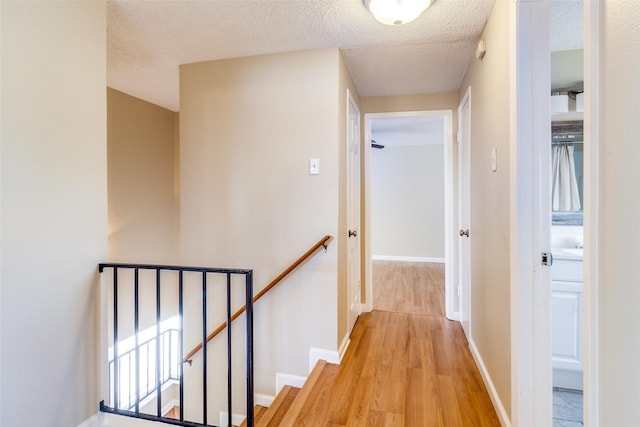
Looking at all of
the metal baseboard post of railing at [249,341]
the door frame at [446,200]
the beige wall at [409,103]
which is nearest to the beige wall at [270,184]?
the metal baseboard post of railing at [249,341]

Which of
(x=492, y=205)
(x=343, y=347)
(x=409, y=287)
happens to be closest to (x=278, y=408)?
(x=343, y=347)

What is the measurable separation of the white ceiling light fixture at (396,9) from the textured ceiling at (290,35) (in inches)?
3.8

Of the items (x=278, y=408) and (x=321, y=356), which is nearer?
(x=278, y=408)

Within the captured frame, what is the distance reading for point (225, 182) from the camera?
7.75ft

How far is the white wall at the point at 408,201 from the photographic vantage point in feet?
19.5

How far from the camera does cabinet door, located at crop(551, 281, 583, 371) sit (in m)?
1.80

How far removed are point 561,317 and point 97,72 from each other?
308 cm

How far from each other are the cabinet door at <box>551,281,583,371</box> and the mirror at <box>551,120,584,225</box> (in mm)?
645

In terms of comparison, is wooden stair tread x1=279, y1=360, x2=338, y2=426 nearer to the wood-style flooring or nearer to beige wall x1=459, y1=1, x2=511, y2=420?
the wood-style flooring

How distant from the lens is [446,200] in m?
3.04

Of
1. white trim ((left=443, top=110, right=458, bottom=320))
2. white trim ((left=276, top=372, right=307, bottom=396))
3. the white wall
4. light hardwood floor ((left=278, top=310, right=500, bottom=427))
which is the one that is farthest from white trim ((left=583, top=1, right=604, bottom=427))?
the white wall

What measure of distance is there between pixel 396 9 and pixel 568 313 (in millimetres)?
2078

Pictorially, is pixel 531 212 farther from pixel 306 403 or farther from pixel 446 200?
pixel 446 200

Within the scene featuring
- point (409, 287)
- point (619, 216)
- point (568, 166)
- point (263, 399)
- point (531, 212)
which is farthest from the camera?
point (409, 287)
